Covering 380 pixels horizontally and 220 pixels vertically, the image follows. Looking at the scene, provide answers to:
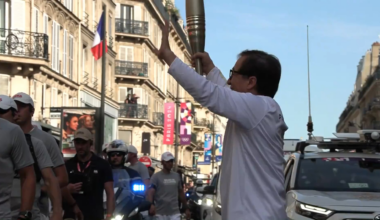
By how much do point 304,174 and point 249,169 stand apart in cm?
787

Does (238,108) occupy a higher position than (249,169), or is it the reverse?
(238,108)

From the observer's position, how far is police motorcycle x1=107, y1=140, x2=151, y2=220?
12641 millimetres

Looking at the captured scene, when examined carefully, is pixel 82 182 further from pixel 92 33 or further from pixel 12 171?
pixel 92 33

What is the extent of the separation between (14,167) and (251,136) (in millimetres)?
2818

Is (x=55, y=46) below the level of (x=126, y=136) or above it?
above

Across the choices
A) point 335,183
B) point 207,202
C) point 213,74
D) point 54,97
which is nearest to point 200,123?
point 54,97

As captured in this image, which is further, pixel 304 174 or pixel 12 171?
pixel 304 174

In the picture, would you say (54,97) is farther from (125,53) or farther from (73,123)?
(125,53)

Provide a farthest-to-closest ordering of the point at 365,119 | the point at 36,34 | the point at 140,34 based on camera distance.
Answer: the point at 365,119
the point at 140,34
the point at 36,34

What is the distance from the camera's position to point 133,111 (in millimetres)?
70250

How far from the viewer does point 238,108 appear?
4.44 metres

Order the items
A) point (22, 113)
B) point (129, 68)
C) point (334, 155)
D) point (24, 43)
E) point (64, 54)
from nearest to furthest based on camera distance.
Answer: point (22, 113)
point (334, 155)
point (24, 43)
point (64, 54)
point (129, 68)

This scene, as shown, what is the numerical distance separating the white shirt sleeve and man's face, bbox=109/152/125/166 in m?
9.12

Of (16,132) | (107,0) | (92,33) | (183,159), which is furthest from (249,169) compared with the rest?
(183,159)
